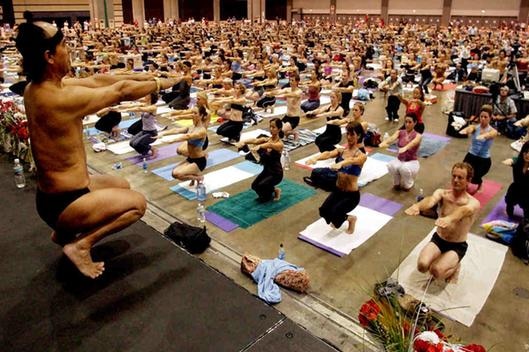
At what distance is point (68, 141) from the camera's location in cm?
313

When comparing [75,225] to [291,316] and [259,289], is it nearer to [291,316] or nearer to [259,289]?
[259,289]

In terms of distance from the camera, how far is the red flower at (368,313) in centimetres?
337

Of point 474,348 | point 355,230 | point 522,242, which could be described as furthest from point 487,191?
point 474,348

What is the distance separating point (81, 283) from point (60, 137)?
4.23 ft

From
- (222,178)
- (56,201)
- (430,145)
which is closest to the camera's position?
(56,201)

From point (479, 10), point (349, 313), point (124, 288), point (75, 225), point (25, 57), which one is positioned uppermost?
point (479, 10)

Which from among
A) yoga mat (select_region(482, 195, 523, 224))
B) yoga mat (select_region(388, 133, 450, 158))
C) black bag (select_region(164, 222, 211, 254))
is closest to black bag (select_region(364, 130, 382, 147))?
yoga mat (select_region(388, 133, 450, 158))

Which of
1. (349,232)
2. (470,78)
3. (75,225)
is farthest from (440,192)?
(470,78)

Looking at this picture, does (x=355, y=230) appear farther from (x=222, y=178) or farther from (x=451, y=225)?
(x=222, y=178)

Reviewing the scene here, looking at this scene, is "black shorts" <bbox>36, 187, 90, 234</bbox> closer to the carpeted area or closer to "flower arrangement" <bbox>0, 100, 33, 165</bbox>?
the carpeted area

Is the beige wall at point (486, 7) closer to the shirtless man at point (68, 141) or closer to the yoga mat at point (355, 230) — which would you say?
the yoga mat at point (355, 230)

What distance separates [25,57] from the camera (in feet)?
9.68

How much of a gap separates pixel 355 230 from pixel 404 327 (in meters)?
2.21

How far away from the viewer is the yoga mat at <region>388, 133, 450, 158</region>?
26.1 ft
